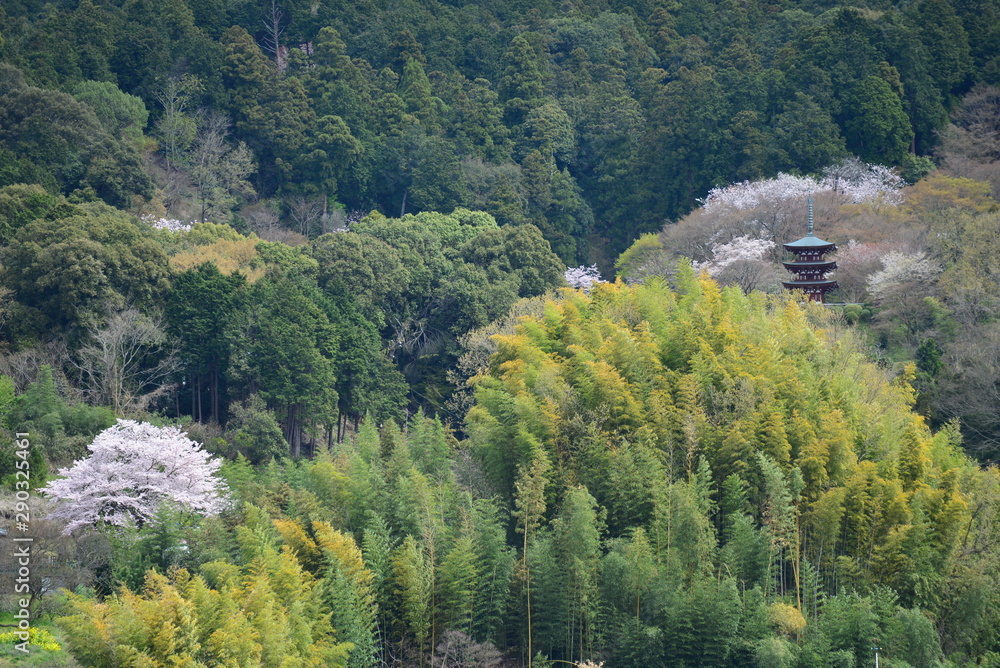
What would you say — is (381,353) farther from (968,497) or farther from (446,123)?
(968,497)

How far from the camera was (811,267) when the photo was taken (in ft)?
94.4

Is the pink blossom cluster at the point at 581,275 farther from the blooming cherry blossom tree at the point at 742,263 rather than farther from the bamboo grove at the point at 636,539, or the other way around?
the bamboo grove at the point at 636,539

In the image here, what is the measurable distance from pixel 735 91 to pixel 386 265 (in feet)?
45.7

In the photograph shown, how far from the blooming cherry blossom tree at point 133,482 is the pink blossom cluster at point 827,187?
1833cm

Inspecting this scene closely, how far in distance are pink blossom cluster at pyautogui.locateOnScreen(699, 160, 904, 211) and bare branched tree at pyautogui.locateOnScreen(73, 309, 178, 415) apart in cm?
1548

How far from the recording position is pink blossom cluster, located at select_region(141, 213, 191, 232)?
34000 mm

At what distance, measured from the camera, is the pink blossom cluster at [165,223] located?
3400 cm

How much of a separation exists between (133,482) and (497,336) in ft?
22.0

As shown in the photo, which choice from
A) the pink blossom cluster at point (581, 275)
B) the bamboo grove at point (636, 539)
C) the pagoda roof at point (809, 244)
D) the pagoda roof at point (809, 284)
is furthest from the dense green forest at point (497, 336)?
the pink blossom cluster at point (581, 275)

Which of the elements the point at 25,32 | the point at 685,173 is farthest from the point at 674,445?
the point at 25,32

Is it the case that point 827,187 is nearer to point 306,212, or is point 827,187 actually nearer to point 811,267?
point 811,267

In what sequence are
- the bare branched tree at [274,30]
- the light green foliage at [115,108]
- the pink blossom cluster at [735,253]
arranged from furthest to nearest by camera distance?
the bare branched tree at [274,30]
the light green foliage at [115,108]
the pink blossom cluster at [735,253]

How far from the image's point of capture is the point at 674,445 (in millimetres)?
18875

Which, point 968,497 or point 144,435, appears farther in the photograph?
point 144,435
